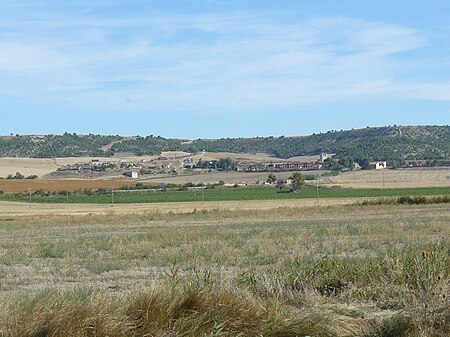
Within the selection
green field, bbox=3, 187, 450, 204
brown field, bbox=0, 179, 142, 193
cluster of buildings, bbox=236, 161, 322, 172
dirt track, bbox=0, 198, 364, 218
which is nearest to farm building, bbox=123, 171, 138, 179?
cluster of buildings, bbox=236, 161, 322, 172

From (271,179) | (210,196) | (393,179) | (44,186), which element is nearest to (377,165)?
(393,179)

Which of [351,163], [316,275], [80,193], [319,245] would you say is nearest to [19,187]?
[80,193]

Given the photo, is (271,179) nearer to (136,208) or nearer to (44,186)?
(44,186)

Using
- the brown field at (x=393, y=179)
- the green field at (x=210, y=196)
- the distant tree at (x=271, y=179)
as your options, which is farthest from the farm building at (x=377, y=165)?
the green field at (x=210, y=196)

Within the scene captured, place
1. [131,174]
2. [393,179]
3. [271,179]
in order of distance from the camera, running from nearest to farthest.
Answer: [393,179] → [271,179] → [131,174]

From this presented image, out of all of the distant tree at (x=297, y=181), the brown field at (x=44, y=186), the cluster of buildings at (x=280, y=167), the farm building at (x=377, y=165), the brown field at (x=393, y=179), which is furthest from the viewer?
the cluster of buildings at (x=280, y=167)

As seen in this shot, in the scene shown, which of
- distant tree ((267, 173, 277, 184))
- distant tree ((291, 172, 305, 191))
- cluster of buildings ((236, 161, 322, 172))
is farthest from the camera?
cluster of buildings ((236, 161, 322, 172))

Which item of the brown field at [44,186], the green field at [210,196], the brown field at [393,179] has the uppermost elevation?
the brown field at [44,186]

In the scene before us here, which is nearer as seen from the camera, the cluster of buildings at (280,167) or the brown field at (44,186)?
the brown field at (44,186)

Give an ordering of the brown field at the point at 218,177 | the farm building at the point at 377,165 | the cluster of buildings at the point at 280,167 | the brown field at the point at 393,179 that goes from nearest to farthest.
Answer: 1. the brown field at the point at 393,179
2. the brown field at the point at 218,177
3. the farm building at the point at 377,165
4. the cluster of buildings at the point at 280,167

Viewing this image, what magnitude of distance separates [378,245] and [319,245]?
189 centimetres

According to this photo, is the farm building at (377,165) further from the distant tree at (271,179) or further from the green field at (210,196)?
the green field at (210,196)

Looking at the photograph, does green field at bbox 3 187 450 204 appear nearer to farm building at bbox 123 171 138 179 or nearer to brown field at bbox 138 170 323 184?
brown field at bbox 138 170 323 184

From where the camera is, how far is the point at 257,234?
1250 inches
